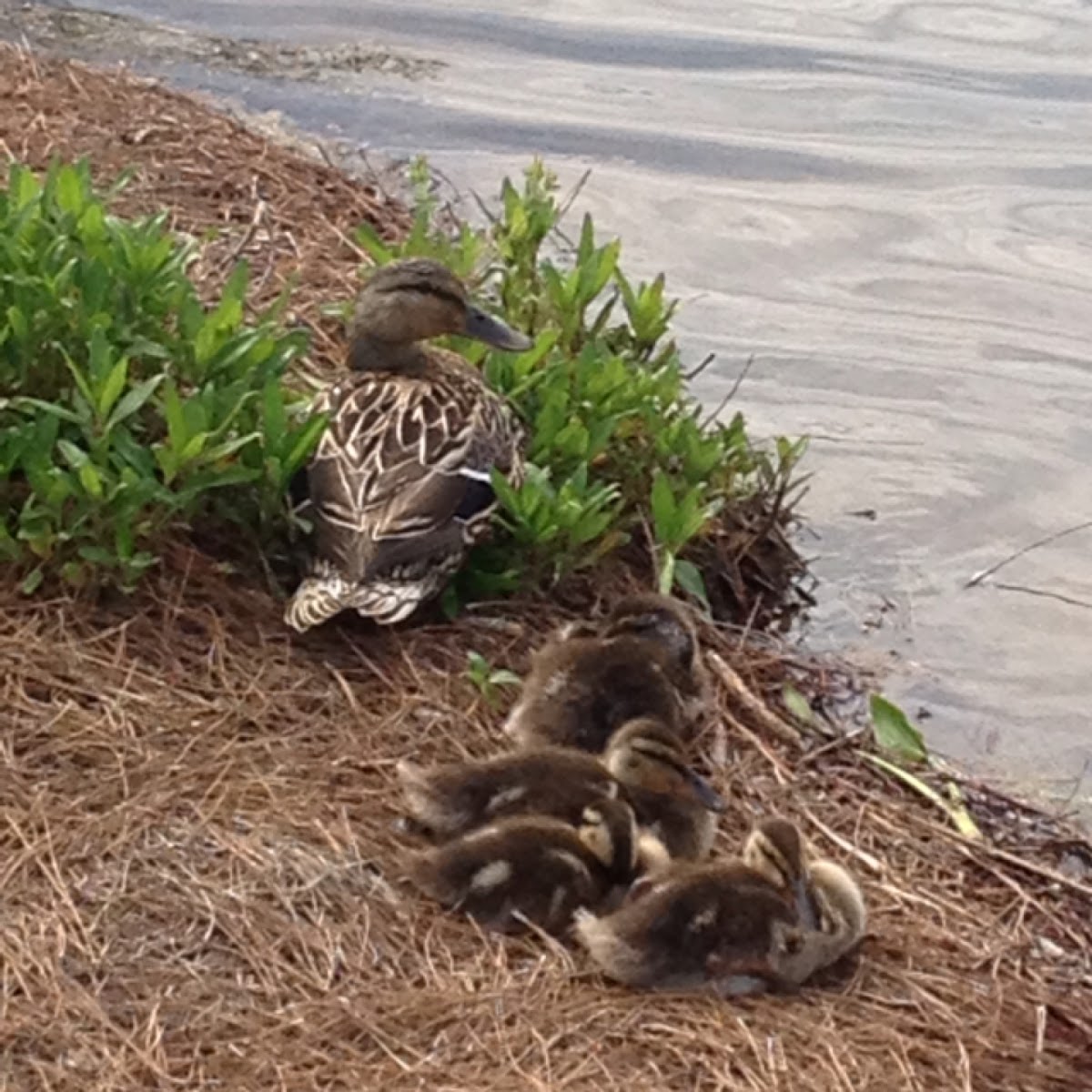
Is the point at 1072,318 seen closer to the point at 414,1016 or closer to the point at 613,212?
the point at 613,212

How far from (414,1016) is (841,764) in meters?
1.43

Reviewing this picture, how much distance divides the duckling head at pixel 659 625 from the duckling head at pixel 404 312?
3.01 feet

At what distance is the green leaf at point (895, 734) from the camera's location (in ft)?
15.8

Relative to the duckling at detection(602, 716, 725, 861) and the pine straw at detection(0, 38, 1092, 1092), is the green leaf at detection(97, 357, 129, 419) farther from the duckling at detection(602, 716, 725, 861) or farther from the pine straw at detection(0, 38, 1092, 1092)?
the duckling at detection(602, 716, 725, 861)

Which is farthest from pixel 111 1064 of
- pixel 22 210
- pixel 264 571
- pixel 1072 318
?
pixel 1072 318

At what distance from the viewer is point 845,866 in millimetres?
4305

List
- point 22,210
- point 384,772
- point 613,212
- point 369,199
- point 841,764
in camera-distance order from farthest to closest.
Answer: point 613,212, point 369,199, point 22,210, point 841,764, point 384,772

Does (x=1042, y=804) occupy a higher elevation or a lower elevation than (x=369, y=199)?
lower

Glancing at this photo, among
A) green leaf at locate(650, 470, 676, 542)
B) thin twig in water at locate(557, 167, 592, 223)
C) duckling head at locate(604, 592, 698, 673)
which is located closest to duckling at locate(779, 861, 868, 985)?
duckling head at locate(604, 592, 698, 673)

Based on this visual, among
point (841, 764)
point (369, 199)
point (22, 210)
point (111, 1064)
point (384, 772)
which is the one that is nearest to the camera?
point (111, 1064)

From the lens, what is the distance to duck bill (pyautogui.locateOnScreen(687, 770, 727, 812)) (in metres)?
4.14

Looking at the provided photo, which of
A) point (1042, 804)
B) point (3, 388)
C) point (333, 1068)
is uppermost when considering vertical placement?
point (3, 388)

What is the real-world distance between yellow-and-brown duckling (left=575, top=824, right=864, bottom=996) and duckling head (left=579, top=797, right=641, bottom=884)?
0.35 ft

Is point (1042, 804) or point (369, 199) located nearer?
Result: point (1042, 804)
